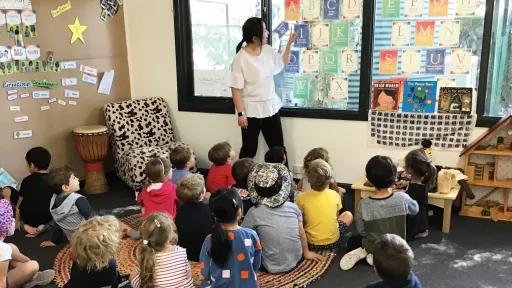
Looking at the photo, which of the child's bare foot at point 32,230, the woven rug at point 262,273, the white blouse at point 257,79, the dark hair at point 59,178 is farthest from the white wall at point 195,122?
the dark hair at point 59,178

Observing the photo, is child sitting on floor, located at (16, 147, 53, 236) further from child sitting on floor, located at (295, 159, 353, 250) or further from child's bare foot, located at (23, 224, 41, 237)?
child sitting on floor, located at (295, 159, 353, 250)

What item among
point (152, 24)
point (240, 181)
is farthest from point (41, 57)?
point (240, 181)

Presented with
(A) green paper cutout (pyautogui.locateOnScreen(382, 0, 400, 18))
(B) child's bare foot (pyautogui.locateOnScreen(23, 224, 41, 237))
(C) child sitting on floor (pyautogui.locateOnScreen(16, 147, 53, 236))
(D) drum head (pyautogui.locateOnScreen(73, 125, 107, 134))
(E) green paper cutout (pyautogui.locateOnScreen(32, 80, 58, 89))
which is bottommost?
(B) child's bare foot (pyautogui.locateOnScreen(23, 224, 41, 237))

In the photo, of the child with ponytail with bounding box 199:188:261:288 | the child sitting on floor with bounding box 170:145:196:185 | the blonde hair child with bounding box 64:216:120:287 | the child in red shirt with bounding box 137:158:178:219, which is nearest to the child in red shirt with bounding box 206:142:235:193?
the child sitting on floor with bounding box 170:145:196:185

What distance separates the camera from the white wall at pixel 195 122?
172 inches

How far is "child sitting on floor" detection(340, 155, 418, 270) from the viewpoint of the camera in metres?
3.03

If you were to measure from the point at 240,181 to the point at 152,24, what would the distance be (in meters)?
2.21

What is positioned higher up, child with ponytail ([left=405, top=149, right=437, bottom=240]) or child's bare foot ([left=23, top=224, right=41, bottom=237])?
child with ponytail ([left=405, top=149, right=437, bottom=240])

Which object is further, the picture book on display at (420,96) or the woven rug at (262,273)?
the picture book on display at (420,96)

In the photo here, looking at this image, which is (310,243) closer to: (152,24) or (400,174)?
(400,174)

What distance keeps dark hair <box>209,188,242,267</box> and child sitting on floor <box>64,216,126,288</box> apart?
0.46 m

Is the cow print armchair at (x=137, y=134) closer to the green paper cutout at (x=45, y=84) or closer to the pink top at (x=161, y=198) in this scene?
the green paper cutout at (x=45, y=84)

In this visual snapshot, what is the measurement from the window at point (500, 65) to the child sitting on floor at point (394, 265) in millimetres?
2331

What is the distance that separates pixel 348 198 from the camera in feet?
13.9
